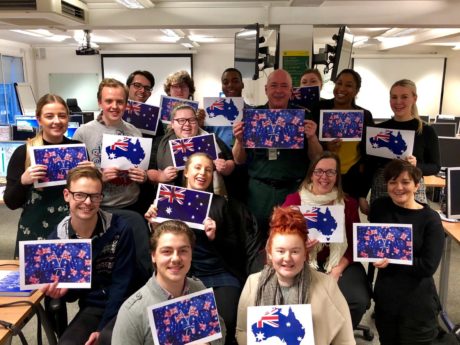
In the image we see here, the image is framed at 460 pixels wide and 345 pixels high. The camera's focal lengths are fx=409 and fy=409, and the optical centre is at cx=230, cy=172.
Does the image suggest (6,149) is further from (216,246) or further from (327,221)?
(327,221)

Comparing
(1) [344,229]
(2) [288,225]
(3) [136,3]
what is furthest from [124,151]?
(3) [136,3]

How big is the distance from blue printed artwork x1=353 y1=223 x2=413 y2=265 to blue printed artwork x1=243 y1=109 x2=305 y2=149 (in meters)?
0.71

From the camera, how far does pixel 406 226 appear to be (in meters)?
2.30

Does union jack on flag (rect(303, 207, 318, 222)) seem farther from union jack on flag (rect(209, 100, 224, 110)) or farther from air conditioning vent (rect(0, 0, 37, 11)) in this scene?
air conditioning vent (rect(0, 0, 37, 11))

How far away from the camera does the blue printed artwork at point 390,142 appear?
9.05 feet

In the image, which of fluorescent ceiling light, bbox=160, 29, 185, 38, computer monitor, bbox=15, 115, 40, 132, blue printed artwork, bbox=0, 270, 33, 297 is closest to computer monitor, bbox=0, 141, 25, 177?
computer monitor, bbox=15, 115, 40, 132

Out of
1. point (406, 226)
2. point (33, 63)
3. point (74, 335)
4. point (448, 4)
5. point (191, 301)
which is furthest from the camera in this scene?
point (33, 63)

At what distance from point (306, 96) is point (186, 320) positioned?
90.8 inches

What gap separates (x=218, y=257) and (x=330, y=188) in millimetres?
811

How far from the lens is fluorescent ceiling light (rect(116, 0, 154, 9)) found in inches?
201

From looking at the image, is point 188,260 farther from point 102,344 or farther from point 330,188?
point 330,188

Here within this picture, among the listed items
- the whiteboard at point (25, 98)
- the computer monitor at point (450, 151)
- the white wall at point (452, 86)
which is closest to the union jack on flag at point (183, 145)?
the computer monitor at point (450, 151)

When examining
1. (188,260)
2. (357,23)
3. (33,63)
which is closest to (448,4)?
(357,23)

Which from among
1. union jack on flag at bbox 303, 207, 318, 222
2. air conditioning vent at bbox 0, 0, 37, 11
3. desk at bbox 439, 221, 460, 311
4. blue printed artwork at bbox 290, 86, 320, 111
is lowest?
desk at bbox 439, 221, 460, 311
